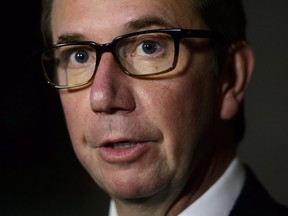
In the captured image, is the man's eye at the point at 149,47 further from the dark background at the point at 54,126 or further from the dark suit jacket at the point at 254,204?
the dark background at the point at 54,126

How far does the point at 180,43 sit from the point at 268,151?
4.48 feet

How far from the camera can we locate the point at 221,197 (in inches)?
54.5

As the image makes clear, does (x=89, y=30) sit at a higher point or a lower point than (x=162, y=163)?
higher

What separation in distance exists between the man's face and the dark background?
1.01 meters

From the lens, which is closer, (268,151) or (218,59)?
(218,59)

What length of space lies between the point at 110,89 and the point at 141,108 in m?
0.09

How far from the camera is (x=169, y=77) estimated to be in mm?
1278

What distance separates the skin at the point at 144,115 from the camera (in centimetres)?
125

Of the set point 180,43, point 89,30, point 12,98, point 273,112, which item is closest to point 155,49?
point 180,43

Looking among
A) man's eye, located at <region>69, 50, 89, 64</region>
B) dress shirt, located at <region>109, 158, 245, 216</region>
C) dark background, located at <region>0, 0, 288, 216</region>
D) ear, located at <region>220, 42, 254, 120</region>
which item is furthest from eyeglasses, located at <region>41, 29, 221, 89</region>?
dark background, located at <region>0, 0, 288, 216</region>

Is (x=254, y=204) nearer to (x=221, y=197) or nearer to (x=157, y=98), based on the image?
(x=221, y=197)

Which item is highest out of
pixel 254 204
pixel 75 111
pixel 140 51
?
pixel 140 51

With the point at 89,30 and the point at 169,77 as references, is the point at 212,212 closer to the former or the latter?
the point at 169,77

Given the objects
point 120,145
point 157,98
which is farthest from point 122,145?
point 157,98
